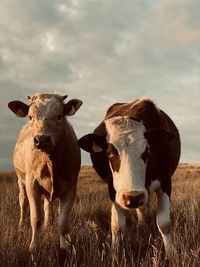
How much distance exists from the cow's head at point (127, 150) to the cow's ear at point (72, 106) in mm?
713

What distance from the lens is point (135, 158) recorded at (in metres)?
5.74

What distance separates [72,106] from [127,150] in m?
1.55

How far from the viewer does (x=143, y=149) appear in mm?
5875

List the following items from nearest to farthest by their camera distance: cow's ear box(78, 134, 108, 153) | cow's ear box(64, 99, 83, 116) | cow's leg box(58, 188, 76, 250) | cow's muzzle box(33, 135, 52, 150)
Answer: cow's muzzle box(33, 135, 52, 150)
cow's ear box(78, 134, 108, 153)
cow's ear box(64, 99, 83, 116)
cow's leg box(58, 188, 76, 250)

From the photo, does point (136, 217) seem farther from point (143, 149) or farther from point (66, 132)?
point (143, 149)

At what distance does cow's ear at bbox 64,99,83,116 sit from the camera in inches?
277

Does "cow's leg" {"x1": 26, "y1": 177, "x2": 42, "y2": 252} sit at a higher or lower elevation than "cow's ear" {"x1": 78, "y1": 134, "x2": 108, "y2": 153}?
lower

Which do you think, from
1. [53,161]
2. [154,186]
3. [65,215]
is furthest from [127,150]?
[65,215]

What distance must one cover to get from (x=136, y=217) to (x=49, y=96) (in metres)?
3.09

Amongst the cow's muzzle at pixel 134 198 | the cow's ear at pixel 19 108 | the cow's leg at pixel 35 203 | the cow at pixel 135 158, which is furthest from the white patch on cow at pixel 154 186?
the cow's ear at pixel 19 108

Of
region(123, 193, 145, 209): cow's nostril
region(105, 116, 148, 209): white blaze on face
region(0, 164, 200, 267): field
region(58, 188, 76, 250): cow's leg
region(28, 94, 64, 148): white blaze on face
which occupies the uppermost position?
region(28, 94, 64, 148): white blaze on face

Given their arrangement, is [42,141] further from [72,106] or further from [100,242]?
[100,242]

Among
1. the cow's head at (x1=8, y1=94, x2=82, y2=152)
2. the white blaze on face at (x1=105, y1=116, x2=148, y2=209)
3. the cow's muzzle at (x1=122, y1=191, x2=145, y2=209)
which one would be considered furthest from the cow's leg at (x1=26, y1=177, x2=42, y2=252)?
the cow's muzzle at (x1=122, y1=191, x2=145, y2=209)

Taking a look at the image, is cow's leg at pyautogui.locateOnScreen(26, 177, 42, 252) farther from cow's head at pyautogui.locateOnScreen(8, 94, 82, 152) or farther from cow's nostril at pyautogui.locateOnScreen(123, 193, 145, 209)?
cow's nostril at pyautogui.locateOnScreen(123, 193, 145, 209)
